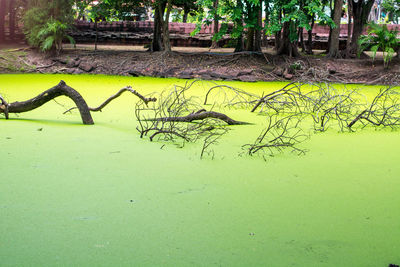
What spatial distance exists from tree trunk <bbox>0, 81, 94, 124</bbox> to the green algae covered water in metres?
0.53

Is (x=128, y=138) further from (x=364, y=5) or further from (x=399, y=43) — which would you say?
(x=364, y=5)

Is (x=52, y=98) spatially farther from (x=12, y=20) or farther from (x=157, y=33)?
Result: (x=12, y=20)

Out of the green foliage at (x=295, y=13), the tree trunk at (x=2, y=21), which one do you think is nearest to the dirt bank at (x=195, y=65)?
the green foliage at (x=295, y=13)

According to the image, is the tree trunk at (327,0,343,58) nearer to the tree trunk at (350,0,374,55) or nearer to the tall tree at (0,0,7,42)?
the tree trunk at (350,0,374,55)

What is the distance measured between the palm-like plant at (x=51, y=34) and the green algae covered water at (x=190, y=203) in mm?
9999

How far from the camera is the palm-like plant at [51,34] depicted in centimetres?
1421

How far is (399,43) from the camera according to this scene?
1329 centimetres

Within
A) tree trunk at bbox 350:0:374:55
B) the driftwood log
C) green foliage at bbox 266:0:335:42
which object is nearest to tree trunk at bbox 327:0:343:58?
tree trunk at bbox 350:0:374:55

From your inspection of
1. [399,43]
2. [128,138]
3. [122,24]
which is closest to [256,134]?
[128,138]

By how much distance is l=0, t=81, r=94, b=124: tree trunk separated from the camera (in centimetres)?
516

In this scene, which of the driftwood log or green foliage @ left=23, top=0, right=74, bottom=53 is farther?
green foliage @ left=23, top=0, right=74, bottom=53

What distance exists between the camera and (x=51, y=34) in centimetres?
1466

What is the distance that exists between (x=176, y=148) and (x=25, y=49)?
39.8 feet

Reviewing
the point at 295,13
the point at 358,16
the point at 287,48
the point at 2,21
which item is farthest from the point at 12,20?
the point at 358,16
